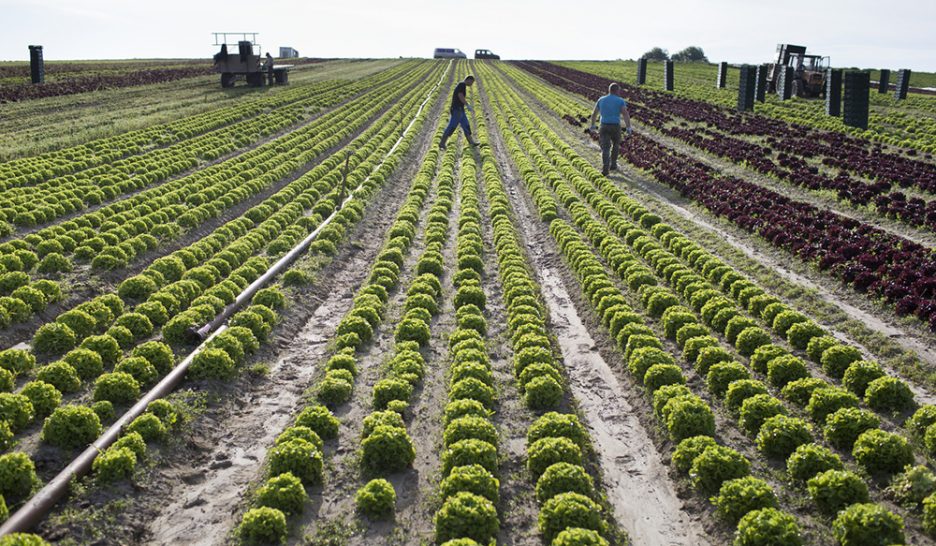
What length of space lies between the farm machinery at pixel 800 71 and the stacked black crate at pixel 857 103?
1628cm

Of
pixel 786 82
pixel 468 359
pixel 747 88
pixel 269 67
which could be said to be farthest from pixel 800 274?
pixel 269 67

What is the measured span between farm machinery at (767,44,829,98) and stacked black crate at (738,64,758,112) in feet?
32.6

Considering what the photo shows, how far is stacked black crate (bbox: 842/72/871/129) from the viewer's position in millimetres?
44094

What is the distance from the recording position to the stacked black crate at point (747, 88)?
52438mm

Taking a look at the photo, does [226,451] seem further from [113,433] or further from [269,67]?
[269,67]

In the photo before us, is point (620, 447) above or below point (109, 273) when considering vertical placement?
below

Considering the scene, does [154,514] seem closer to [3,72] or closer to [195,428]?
[195,428]

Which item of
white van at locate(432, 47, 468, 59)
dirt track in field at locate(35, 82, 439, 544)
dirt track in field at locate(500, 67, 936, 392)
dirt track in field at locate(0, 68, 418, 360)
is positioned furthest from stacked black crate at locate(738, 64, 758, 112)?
white van at locate(432, 47, 468, 59)

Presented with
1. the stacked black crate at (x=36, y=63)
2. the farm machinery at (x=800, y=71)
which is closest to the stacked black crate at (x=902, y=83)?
the farm machinery at (x=800, y=71)

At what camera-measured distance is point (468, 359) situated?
11.9m

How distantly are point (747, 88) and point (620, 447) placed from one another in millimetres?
48640

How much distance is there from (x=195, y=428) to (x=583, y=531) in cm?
558

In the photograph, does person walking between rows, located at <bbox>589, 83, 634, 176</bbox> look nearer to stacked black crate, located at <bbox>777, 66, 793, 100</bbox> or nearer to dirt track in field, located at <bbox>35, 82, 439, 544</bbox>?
dirt track in field, located at <bbox>35, 82, 439, 544</bbox>

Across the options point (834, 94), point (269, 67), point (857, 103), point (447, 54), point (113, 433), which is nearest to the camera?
point (113, 433)
